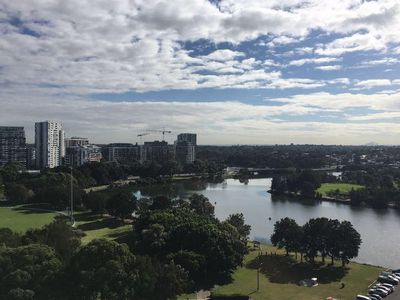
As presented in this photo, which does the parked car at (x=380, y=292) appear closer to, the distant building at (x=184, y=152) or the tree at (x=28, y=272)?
the tree at (x=28, y=272)

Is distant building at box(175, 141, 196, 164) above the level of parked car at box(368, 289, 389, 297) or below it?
above

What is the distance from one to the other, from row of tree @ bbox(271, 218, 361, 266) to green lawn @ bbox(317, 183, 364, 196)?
3206cm

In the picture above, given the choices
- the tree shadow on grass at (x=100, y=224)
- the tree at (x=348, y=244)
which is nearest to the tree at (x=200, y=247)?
the tree at (x=348, y=244)

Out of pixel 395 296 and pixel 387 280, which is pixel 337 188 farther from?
pixel 395 296

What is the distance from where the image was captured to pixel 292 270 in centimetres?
2138

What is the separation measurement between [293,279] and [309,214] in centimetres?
2214

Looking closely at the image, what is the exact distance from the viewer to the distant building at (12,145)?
77.4m

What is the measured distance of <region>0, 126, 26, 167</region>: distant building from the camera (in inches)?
3049

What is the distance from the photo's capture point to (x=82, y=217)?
33.8m

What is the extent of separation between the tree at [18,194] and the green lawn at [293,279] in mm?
24281

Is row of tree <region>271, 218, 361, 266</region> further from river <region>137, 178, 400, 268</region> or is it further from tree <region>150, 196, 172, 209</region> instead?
tree <region>150, 196, 172, 209</region>

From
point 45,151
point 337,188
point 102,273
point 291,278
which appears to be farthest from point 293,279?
point 45,151

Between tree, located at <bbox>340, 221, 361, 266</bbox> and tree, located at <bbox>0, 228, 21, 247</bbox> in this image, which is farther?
tree, located at <bbox>340, 221, 361, 266</bbox>

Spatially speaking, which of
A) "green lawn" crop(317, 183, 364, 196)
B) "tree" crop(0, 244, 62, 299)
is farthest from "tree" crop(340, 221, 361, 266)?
"green lawn" crop(317, 183, 364, 196)
